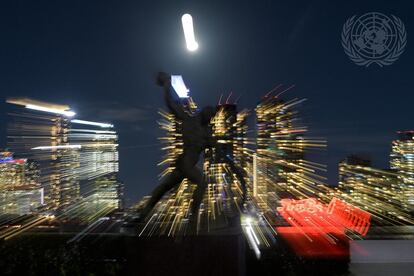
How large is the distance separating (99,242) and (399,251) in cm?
485

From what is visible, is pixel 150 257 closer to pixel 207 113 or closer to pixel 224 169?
pixel 224 169

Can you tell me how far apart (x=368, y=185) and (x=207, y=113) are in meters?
19.9

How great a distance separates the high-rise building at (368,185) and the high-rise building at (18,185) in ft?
30.6

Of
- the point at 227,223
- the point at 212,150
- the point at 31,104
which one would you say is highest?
the point at 31,104

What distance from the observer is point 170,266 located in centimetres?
423

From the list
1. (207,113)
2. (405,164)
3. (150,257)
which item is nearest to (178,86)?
(207,113)

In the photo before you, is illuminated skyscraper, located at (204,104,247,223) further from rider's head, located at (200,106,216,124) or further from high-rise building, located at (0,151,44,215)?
high-rise building, located at (0,151,44,215)

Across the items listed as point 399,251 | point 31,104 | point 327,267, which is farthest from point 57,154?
point 399,251

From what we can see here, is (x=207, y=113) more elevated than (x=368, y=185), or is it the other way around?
(x=207, y=113)

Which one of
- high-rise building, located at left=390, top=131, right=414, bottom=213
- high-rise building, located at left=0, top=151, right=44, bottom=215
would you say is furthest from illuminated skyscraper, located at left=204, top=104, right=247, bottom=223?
high-rise building, located at left=390, top=131, right=414, bottom=213

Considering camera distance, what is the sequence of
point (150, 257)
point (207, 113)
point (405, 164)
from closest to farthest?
point (150, 257)
point (207, 113)
point (405, 164)

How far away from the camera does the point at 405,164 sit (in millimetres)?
20375

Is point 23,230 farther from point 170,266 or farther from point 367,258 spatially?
point 367,258

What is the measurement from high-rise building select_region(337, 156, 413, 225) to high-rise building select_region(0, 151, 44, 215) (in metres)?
9.34
